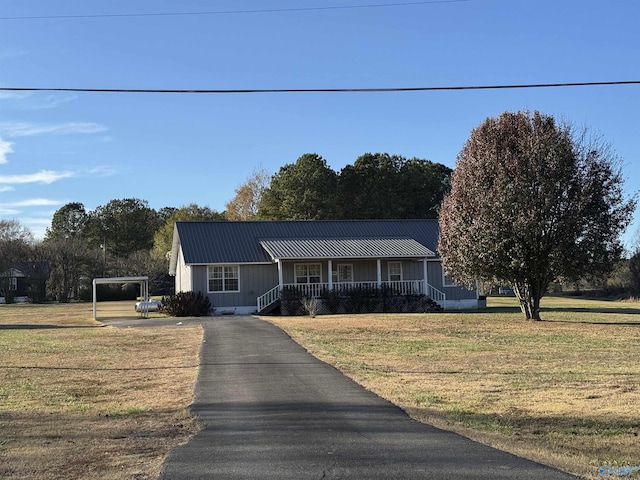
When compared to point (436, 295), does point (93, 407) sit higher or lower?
lower

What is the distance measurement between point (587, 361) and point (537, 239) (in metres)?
11.3

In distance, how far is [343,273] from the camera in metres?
35.0

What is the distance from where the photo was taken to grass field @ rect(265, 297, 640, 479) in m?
7.02

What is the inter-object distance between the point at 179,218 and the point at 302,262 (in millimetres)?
36015

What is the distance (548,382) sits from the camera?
10.9 meters

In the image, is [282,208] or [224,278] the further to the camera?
[282,208]

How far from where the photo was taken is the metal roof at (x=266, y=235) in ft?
108

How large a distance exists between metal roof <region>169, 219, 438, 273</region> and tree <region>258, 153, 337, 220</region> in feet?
69.0

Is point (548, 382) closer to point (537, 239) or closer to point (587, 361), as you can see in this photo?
point (587, 361)

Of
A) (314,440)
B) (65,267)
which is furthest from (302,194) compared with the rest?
(314,440)

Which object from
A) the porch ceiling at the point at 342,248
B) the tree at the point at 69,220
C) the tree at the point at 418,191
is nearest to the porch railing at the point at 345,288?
the porch ceiling at the point at 342,248

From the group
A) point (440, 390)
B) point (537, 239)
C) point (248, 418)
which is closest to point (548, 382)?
point (440, 390)

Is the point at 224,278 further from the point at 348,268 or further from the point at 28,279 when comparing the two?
the point at 28,279

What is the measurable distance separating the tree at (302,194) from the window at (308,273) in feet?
84.1
